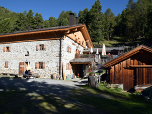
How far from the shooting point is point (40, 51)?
17328 mm

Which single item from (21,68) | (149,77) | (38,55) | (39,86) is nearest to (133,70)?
(149,77)

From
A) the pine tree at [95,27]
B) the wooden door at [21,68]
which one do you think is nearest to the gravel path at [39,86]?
the wooden door at [21,68]

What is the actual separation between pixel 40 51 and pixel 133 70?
11.5 m

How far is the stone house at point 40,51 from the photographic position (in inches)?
643

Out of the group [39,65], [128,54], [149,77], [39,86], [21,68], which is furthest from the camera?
[21,68]

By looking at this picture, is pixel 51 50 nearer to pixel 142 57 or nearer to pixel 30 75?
pixel 30 75

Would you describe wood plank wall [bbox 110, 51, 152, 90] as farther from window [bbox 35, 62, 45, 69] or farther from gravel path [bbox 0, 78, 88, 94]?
window [bbox 35, 62, 45, 69]

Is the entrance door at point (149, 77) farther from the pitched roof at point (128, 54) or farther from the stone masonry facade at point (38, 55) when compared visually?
the stone masonry facade at point (38, 55)

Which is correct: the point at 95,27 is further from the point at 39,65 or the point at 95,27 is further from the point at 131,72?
the point at 131,72

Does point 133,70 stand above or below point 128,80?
above

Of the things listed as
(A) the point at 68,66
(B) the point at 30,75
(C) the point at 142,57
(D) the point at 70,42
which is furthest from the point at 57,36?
(C) the point at 142,57

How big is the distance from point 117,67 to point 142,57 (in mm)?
2341

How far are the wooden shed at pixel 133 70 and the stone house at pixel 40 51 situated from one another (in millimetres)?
6933

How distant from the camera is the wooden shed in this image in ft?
36.7
